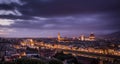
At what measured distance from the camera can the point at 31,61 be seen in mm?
22734

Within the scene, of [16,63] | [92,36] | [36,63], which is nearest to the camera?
[36,63]

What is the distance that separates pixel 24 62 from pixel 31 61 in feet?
2.51

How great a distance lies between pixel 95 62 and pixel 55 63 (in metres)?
8.39

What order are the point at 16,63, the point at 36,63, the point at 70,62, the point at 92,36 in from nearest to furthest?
the point at 36,63 → the point at 16,63 → the point at 70,62 → the point at 92,36

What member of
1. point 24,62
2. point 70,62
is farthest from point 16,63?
point 70,62

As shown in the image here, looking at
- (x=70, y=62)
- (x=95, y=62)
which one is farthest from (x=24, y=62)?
(x=95, y=62)

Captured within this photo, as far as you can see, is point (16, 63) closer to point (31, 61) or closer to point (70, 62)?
point (31, 61)

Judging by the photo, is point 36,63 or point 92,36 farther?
point 92,36

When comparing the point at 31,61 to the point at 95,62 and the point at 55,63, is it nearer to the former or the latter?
the point at 55,63

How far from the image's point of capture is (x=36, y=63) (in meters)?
22.1

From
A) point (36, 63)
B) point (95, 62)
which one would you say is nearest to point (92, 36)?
point (95, 62)

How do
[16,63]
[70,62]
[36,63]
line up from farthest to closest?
[70,62] → [16,63] → [36,63]

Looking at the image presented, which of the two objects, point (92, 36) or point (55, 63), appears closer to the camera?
point (55, 63)

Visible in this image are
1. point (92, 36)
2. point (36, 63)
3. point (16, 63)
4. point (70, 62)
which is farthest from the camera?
point (92, 36)
